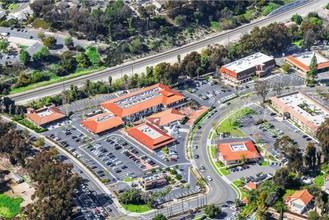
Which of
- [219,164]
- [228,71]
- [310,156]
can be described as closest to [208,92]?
[228,71]

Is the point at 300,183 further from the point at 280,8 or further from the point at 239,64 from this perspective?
the point at 280,8

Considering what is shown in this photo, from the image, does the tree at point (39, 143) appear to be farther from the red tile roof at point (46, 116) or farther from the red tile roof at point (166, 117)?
the red tile roof at point (166, 117)

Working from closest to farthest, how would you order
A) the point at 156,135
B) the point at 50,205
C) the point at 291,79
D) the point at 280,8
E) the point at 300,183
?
the point at 50,205 < the point at 300,183 < the point at 156,135 < the point at 291,79 < the point at 280,8

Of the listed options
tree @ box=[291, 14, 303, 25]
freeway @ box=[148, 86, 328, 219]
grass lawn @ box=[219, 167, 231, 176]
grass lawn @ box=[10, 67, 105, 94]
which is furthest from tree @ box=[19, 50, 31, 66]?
tree @ box=[291, 14, 303, 25]

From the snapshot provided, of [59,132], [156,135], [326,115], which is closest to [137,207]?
[156,135]

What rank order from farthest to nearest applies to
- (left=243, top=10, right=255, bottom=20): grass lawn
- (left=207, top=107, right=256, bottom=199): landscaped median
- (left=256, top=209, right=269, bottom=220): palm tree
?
(left=243, top=10, right=255, bottom=20): grass lawn, (left=207, top=107, right=256, bottom=199): landscaped median, (left=256, top=209, right=269, bottom=220): palm tree

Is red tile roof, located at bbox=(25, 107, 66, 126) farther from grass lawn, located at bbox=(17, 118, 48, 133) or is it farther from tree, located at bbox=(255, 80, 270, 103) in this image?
tree, located at bbox=(255, 80, 270, 103)

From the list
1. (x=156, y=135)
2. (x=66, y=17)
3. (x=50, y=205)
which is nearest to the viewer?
(x=50, y=205)
